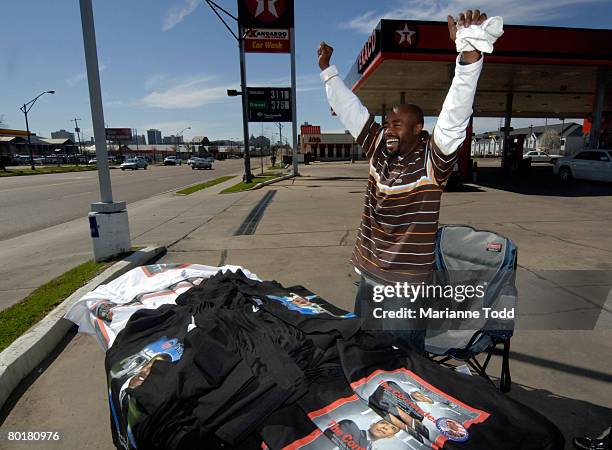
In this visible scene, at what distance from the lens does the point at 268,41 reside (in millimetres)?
24562

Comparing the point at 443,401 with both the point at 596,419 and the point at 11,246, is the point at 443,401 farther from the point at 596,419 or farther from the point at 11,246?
the point at 11,246

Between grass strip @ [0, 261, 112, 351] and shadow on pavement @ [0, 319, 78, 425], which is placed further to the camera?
grass strip @ [0, 261, 112, 351]

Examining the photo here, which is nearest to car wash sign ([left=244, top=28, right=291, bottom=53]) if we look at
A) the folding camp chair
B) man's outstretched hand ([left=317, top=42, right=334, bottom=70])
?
man's outstretched hand ([left=317, top=42, right=334, bottom=70])

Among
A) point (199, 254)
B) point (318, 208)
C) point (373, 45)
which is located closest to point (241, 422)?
point (199, 254)

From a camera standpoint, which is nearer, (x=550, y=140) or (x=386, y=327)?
(x=386, y=327)

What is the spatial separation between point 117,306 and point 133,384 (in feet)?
4.50

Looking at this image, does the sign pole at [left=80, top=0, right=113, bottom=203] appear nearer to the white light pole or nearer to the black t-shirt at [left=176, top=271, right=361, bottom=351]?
the white light pole

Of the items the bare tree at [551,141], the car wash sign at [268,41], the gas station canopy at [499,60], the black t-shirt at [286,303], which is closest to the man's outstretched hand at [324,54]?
the black t-shirt at [286,303]

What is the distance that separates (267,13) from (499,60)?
13234 mm

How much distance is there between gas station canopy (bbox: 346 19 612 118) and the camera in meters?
14.5

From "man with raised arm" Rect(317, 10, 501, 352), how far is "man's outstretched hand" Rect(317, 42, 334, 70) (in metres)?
0.69

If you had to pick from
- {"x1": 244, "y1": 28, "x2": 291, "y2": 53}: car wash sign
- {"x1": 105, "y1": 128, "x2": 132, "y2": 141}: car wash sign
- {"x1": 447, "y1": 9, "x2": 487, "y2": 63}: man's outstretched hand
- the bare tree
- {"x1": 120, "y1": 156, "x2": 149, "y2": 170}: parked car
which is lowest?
{"x1": 120, "y1": 156, "x2": 149, "y2": 170}: parked car

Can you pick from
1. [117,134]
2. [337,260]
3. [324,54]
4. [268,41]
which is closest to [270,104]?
[268,41]

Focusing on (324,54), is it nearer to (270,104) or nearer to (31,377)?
(31,377)
